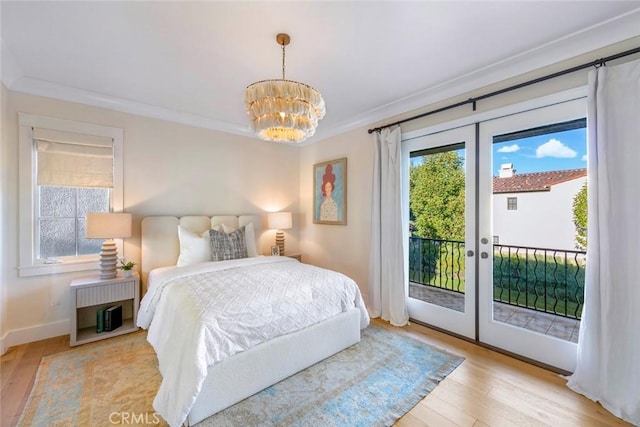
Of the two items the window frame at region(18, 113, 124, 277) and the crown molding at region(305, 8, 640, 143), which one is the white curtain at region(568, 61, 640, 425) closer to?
the crown molding at region(305, 8, 640, 143)

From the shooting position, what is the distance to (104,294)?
2715mm

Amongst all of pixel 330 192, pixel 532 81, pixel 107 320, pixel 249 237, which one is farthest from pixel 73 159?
pixel 532 81

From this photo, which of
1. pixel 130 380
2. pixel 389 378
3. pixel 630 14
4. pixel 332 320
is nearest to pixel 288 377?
pixel 332 320

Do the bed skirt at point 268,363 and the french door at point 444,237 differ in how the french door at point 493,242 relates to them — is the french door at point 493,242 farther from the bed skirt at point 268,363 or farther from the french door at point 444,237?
the bed skirt at point 268,363

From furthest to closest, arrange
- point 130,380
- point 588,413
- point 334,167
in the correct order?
point 334,167
point 130,380
point 588,413

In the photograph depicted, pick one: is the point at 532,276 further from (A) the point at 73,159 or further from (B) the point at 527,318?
(A) the point at 73,159

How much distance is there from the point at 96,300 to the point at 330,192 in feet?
10.2

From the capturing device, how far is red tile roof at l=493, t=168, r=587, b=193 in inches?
86.2

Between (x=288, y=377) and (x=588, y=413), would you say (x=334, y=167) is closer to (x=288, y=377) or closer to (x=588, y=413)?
(x=288, y=377)

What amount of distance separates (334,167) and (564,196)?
2672mm

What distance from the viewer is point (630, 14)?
177 centimetres

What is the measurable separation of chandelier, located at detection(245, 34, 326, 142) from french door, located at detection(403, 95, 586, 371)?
1689 millimetres

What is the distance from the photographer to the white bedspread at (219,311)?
160 centimetres

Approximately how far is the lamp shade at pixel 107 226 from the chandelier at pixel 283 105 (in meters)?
1.89
